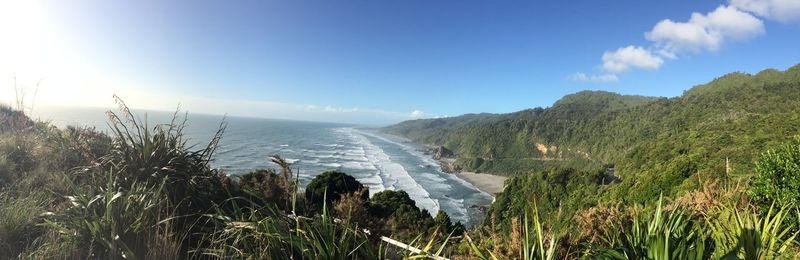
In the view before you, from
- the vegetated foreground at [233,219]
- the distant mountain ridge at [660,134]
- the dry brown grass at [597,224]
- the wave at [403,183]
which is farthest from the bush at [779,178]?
the wave at [403,183]

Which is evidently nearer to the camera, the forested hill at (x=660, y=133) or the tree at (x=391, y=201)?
the tree at (x=391, y=201)

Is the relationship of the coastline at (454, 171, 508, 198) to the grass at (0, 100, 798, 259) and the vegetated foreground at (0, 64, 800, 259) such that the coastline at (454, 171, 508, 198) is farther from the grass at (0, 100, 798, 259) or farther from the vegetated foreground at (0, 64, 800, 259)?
the grass at (0, 100, 798, 259)

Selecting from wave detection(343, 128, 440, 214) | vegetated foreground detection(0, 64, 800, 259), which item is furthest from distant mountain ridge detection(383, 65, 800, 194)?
vegetated foreground detection(0, 64, 800, 259)

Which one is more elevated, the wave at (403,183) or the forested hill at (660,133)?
the forested hill at (660,133)

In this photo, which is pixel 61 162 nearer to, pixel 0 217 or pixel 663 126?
pixel 0 217

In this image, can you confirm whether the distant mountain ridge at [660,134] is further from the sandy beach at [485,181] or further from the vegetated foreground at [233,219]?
the vegetated foreground at [233,219]

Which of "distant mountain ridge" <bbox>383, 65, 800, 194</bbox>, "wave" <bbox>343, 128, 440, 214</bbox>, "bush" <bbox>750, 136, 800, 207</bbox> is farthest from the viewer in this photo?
"wave" <bbox>343, 128, 440, 214</bbox>
